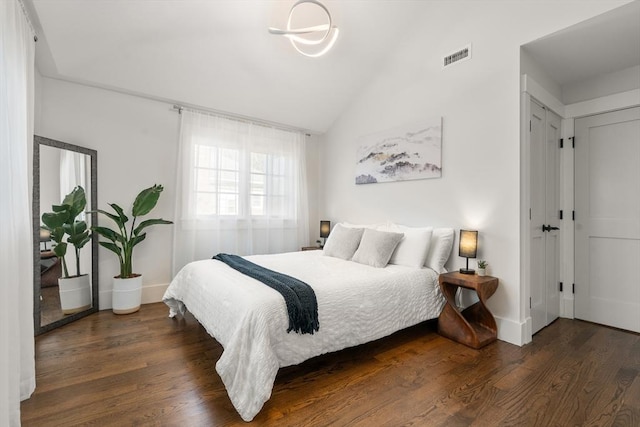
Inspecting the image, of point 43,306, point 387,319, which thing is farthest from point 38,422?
point 387,319

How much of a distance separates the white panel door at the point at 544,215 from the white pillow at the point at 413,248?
92 centimetres

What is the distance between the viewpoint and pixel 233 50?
10.7ft

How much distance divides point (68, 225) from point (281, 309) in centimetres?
255

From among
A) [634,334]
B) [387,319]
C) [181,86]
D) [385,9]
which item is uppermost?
[385,9]

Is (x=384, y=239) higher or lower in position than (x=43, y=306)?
higher

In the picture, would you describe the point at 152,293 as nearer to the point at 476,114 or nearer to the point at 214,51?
the point at 214,51

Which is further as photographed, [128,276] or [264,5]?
[128,276]

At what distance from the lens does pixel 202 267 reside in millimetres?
2695

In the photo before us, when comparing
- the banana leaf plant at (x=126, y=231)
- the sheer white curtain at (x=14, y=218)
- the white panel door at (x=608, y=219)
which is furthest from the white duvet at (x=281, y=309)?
the white panel door at (x=608, y=219)

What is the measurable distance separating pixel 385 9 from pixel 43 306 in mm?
4585

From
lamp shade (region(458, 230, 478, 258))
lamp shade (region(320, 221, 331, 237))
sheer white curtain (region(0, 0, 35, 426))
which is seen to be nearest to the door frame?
lamp shade (region(458, 230, 478, 258))

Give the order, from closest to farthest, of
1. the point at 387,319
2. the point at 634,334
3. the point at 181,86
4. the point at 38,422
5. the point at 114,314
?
1. the point at 38,422
2. the point at 387,319
3. the point at 634,334
4. the point at 114,314
5. the point at 181,86

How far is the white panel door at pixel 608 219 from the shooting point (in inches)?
109

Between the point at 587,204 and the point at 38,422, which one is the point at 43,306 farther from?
the point at 587,204
